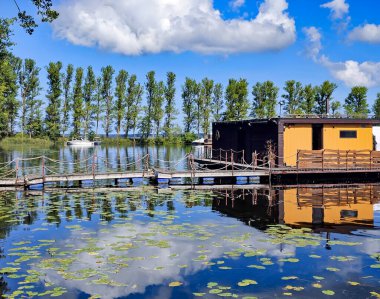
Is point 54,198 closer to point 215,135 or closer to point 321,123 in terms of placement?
point 321,123

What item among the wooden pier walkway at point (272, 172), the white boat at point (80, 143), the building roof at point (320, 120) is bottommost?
the wooden pier walkway at point (272, 172)

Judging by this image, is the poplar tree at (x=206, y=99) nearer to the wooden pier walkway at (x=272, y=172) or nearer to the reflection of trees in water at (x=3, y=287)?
the wooden pier walkway at (x=272, y=172)

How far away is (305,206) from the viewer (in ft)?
65.3

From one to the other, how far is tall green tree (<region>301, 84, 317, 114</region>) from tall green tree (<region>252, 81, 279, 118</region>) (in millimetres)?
5799

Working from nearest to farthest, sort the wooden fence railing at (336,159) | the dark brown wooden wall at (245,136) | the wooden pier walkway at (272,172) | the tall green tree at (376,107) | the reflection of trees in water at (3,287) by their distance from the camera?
the reflection of trees in water at (3,287) < the wooden pier walkway at (272,172) < the wooden fence railing at (336,159) < the dark brown wooden wall at (245,136) < the tall green tree at (376,107)

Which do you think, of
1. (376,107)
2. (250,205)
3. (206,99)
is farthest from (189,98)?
(250,205)

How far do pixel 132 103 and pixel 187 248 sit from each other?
79513 millimetres

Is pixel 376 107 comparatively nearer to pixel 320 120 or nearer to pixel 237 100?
pixel 237 100

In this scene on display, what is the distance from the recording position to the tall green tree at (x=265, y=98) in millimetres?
85625

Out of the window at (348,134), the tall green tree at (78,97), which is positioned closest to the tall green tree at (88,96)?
the tall green tree at (78,97)

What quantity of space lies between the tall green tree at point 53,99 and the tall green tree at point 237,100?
32.5 meters

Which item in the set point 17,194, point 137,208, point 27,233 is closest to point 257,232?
point 137,208

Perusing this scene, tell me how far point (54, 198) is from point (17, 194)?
2550 mm

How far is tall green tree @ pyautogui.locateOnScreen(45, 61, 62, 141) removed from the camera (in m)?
80.8
